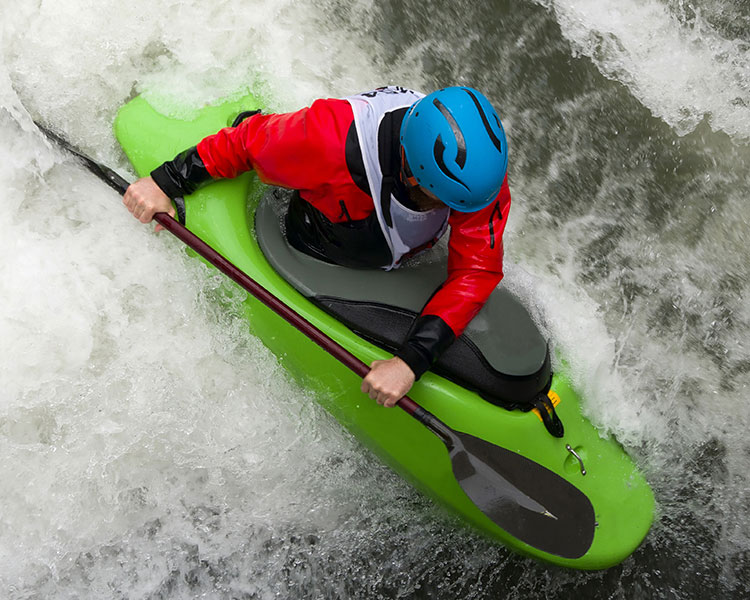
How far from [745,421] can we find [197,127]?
225 cm

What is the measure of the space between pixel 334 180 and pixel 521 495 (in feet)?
3.40

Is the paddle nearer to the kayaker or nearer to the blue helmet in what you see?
the kayaker

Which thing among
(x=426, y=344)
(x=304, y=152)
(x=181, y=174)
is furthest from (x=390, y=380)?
(x=181, y=174)

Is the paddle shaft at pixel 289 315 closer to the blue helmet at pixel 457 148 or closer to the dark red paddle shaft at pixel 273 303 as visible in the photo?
the dark red paddle shaft at pixel 273 303

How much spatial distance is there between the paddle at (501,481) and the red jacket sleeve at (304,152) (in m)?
0.28

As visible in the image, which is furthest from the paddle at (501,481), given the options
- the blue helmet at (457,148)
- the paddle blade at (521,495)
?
the blue helmet at (457,148)

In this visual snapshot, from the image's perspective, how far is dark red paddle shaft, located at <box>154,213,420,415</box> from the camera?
202 centimetres

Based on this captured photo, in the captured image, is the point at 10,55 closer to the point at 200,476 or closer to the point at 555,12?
the point at 200,476

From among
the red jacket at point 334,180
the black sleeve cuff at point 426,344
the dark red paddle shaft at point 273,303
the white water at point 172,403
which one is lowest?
the white water at point 172,403

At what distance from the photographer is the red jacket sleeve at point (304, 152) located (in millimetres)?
1891

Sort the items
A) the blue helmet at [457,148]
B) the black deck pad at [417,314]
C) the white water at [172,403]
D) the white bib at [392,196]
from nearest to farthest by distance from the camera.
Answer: the blue helmet at [457,148]
the white bib at [392,196]
the black deck pad at [417,314]
the white water at [172,403]

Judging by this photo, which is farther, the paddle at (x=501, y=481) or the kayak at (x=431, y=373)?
the kayak at (x=431, y=373)

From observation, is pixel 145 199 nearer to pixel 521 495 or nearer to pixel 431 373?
pixel 431 373

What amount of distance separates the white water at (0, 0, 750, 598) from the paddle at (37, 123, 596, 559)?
32 centimetres
